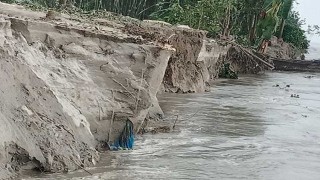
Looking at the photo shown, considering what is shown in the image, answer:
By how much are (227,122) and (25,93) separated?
6554mm

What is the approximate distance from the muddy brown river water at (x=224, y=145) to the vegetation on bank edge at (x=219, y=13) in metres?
6.05

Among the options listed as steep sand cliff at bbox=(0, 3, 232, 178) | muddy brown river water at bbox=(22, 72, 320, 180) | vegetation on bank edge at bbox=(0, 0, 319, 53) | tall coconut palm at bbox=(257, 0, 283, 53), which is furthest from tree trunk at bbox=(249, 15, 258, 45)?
steep sand cliff at bbox=(0, 3, 232, 178)

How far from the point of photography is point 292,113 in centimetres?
1594

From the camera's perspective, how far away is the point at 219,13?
28.3 metres

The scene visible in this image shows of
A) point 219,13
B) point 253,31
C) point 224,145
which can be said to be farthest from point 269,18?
point 224,145

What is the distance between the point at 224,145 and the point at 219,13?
19.0 metres

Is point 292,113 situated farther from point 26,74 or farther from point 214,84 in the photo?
point 26,74

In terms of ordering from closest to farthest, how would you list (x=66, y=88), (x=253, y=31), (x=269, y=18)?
(x=66, y=88) → (x=269, y=18) → (x=253, y=31)

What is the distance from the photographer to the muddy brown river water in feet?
25.9

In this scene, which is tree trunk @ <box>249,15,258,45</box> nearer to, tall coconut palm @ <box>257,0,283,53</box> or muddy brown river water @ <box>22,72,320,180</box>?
tall coconut palm @ <box>257,0,283,53</box>

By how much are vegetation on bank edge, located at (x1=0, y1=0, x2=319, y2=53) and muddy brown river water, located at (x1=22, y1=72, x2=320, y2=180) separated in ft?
19.8

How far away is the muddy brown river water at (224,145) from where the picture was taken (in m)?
7.89

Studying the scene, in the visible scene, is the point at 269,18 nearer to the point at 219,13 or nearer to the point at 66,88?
the point at 219,13

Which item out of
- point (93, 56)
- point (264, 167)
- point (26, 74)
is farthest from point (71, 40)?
point (264, 167)
